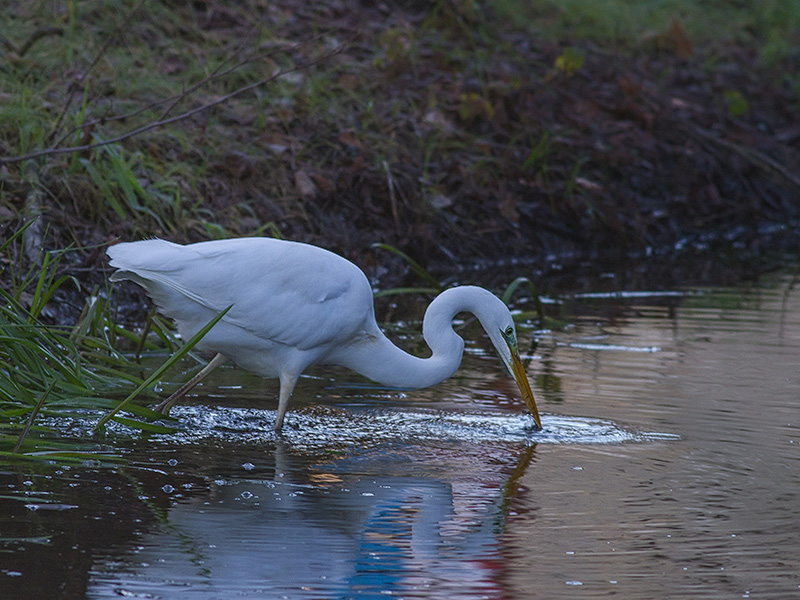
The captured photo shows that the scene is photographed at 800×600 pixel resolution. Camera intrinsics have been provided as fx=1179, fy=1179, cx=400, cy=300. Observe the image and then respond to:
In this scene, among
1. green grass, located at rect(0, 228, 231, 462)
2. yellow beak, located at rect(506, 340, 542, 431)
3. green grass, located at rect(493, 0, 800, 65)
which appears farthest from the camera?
green grass, located at rect(493, 0, 800, 65)

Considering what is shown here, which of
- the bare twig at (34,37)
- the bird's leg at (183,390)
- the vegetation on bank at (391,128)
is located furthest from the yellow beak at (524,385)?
the bare twig at (34,37)

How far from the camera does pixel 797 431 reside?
5297mm

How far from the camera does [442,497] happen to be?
431 centimetres

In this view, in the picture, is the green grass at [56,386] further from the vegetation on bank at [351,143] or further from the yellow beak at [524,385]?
the yellow beak at [524,385]

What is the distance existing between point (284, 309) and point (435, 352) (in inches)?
29.6

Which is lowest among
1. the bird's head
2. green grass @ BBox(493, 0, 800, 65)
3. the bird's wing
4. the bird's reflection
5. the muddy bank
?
the bird's reflection

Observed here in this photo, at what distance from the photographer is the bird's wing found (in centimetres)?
513

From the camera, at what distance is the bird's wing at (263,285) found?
5133 millimetres

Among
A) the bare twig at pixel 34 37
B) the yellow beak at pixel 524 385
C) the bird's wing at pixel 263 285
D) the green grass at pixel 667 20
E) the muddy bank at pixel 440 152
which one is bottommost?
the yellow beak at pixel 524 385

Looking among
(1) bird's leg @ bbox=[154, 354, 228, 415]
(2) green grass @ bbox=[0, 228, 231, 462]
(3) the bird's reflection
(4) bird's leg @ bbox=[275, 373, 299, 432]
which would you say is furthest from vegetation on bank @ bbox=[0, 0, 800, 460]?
(3) the bird's reflection

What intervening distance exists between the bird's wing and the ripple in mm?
381

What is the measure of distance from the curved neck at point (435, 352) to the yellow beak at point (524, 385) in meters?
0.25

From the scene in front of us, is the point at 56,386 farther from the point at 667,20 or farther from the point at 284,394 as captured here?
the point at 667,20

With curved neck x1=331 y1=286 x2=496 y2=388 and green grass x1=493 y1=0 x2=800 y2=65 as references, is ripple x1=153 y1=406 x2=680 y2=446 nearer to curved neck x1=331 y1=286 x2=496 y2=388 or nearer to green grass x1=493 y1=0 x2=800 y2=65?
curved neck x1=331 y1=286 x2=496 y2=388
